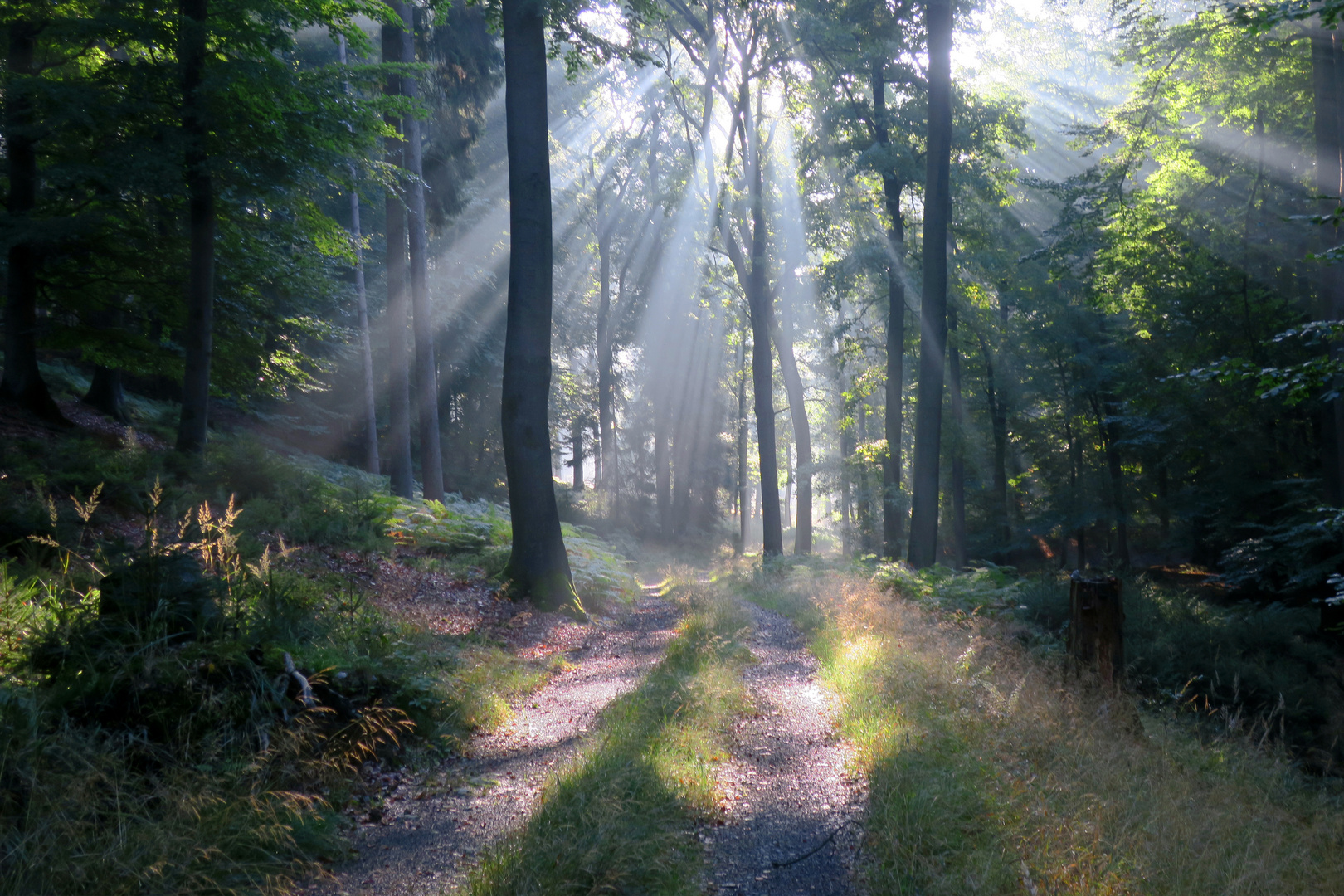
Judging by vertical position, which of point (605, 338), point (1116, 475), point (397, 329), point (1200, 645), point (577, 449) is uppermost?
point (605, 338)

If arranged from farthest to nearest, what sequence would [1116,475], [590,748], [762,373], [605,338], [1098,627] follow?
[605,338], [1116,475], [762,373], [1098,627], [590,748]

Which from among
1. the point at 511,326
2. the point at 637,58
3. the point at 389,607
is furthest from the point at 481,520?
the point at 637,58

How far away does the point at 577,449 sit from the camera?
3831 cm

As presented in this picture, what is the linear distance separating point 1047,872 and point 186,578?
190 inches

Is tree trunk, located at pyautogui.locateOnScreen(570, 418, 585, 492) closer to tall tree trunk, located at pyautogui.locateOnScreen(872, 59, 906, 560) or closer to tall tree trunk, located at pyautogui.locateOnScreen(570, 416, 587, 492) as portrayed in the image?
tall tree trunk, located at pyautogui.locateOnScreen(570, 416, 587, 492)

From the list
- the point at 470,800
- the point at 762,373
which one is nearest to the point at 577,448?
the point at 762,373

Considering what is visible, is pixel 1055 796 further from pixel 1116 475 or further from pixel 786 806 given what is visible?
pixel 1116 475

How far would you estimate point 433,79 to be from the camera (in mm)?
18297

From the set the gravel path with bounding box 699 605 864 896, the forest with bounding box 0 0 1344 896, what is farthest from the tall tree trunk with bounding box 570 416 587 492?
the gravel path with bounding box 699 605 864 896

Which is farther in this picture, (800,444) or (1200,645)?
(800,444)

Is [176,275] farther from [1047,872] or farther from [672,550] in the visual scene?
[672,550]

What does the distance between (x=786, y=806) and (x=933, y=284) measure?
38.0 ft

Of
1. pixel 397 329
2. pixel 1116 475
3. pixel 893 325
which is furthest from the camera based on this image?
pixel 1116 475

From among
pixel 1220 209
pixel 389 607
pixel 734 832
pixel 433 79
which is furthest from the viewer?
pixel 433 79
